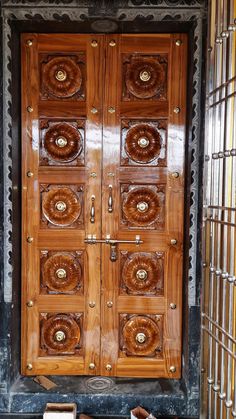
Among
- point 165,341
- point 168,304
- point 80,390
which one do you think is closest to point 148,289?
point 168,304

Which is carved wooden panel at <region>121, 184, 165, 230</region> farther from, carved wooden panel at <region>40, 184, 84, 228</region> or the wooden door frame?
carved wooden panel at <region>40, 184, 84, 228</region>

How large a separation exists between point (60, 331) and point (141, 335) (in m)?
0.47

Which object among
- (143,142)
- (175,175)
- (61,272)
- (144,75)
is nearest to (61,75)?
(144,75)

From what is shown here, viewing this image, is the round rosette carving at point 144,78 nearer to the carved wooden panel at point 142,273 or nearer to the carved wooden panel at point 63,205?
the carved wooden panel at point 63,205

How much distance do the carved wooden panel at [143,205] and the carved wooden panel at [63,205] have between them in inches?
10.2

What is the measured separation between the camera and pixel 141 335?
2.34 m

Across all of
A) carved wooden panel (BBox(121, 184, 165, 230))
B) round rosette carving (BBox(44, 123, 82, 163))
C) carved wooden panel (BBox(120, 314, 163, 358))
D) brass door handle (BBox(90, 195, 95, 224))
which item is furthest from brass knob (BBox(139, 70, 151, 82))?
carved wooden panel (BBox(120, 314, 163, 358))

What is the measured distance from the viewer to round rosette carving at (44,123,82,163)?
2.31 metres

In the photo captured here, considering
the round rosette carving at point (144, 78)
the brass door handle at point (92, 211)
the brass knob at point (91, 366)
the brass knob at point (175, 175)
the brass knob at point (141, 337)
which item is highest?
the round rosette carving at point (144, 78)

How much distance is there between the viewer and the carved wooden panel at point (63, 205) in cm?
233

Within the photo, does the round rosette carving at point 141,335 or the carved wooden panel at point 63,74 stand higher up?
the carved wooden panel at point 63,74

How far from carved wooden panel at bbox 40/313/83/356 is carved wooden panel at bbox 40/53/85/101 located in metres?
1.27

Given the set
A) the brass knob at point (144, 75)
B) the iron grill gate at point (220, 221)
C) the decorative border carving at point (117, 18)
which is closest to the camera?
the iron grill gate at point (220, 221)

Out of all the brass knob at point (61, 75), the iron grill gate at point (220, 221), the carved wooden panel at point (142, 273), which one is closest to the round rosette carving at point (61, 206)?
the carved wooden panel at point (142, 273)
